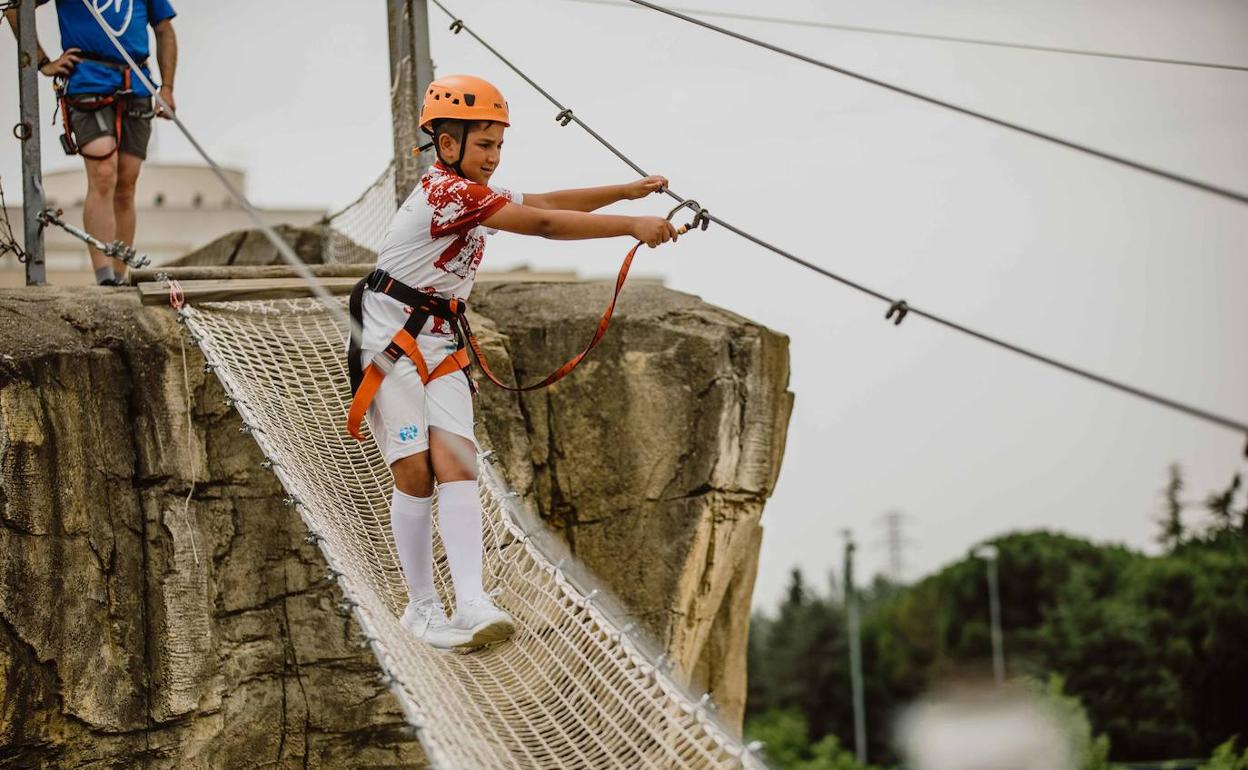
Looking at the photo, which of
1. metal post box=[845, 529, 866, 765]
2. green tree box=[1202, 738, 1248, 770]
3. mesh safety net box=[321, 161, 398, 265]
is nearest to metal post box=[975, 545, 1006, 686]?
metal post box=[845, 529, 866, 765]

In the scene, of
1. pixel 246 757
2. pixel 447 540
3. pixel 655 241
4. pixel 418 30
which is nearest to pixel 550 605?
pixel 447 540

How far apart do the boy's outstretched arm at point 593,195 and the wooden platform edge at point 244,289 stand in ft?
4.91

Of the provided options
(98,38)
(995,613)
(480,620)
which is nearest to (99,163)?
(98,38)

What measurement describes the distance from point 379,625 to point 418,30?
3.31 metres

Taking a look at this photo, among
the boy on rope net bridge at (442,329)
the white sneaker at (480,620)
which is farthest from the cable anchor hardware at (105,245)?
the white sneaker at (480,620)

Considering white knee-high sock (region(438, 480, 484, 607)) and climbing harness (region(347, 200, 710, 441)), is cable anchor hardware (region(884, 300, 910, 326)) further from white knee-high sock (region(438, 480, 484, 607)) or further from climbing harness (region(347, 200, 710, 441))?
white knee-high sock (region(438, 480, 484, 607))

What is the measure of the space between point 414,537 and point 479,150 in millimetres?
1084

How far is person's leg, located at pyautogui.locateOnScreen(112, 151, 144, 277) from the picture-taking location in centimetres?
695

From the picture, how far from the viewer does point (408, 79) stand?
745 cm

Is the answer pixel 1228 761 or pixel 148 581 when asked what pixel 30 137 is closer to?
pixel 148 581

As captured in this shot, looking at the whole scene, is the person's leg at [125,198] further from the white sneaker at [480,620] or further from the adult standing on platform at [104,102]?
the white sneaker at [480,620]

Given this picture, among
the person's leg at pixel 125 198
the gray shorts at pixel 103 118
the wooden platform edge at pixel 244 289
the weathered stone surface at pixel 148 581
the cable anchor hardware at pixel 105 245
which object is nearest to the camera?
the weathered stone surface at pixel 148 581

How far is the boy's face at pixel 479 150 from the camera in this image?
484cm

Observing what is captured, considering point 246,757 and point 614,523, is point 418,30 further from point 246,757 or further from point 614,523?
point 246,757
